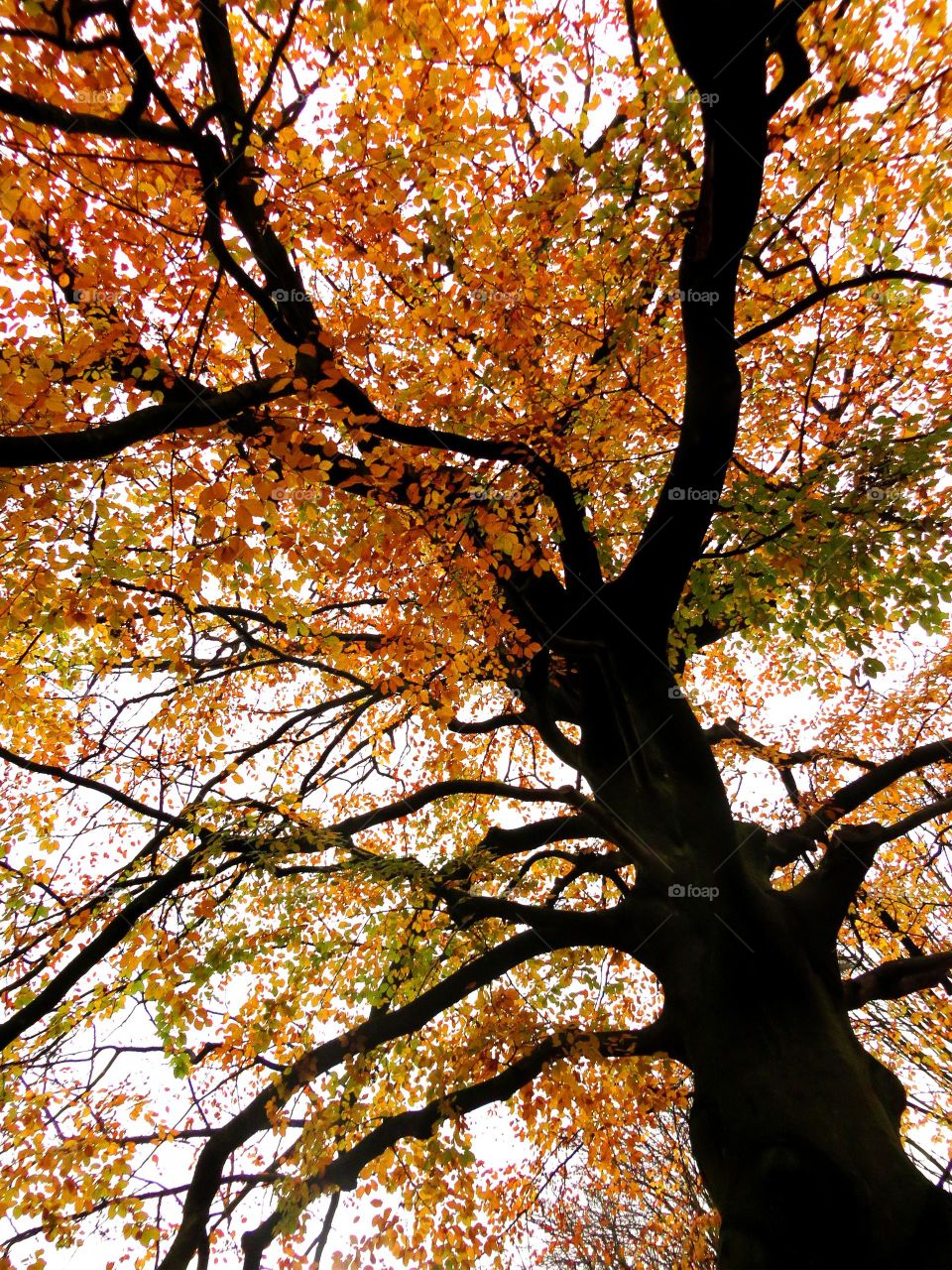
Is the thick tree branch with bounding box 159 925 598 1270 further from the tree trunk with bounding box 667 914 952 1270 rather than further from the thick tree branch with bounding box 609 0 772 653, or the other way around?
the thick tree branch with bounding box 609 0 772 653

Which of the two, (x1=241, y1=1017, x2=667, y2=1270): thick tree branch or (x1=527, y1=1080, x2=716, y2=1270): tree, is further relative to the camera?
(x1=527, y1=1080, x2=716, y2=1270): tree

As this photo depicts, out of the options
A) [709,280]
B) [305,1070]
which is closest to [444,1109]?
[305,1070]

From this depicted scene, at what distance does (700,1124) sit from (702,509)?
4020 mm

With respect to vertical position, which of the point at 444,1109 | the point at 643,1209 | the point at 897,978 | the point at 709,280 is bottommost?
the point at 643,1209

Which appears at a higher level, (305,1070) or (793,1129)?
(305,1070)

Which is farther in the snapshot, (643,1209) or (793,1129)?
(643,1209)

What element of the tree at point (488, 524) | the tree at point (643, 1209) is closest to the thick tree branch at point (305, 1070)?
the tree at point (488, 524)

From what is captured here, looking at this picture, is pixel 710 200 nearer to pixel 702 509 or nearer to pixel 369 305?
pixel 702 509

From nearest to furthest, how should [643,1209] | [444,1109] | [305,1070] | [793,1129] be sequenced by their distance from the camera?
[793,1129] → [305,1070] → [444,1109] → [643,1209]

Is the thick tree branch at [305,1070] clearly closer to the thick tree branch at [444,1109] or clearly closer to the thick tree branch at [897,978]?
the thick tree branch at [444,1109]

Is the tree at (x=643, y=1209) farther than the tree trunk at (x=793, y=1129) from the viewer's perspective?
Yes

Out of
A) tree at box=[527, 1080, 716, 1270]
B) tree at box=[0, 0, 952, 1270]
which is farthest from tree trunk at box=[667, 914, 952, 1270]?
tree at box=[527, 1080, 716, 1270]

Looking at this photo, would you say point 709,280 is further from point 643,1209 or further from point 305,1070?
point 643,1209

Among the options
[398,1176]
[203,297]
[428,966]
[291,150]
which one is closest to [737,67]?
[291,150]
